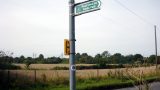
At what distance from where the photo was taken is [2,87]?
86.4 feet

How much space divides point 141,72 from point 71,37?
3.10 m

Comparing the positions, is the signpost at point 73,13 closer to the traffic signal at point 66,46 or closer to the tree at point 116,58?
the traffic signal at point 66,46

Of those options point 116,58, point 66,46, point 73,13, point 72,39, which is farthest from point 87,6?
point 116,58

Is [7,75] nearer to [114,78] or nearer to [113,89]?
[113,89]

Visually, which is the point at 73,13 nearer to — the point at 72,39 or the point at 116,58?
the point at 72,39

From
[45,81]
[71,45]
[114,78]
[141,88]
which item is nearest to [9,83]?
[45,81]

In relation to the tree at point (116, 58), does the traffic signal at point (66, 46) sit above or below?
below

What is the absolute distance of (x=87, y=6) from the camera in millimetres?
9195

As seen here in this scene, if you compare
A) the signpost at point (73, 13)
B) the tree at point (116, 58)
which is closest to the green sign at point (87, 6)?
the signpost at point (73, 13)

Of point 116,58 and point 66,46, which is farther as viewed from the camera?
point 116,58

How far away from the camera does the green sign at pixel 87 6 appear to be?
8883 millimetres

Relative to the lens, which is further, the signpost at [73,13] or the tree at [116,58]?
the tree at [116,58]

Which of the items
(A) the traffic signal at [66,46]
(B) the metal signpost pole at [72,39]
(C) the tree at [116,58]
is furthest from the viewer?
(C) the tree at [116,58]

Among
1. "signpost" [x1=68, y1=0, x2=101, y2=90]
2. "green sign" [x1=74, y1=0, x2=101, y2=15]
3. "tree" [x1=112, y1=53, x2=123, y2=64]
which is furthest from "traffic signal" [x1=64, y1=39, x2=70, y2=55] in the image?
"tree" [x1=112, y1=53, x2=123, y2=64]
